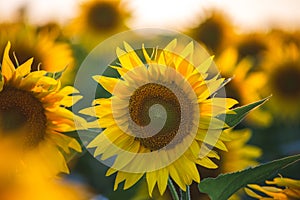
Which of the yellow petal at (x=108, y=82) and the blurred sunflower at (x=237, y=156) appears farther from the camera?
the blurred sunflower at (x=237, y=156)

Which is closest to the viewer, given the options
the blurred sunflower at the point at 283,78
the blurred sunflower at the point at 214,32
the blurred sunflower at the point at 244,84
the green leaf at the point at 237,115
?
the green leaf at the point at 237,115

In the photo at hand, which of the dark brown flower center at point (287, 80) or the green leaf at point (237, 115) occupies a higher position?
the green leaf at point (237, 115)

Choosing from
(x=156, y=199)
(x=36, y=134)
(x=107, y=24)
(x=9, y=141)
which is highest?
(x=9, y=141)

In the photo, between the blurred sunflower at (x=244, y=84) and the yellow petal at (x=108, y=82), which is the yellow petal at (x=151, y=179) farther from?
the blurred sunflower at (x=244, y=84)

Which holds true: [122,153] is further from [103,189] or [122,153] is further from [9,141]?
[103,189]

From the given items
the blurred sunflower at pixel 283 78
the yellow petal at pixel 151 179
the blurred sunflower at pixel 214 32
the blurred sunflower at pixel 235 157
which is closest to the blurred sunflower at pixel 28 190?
the yellow petal at pixel 151 179

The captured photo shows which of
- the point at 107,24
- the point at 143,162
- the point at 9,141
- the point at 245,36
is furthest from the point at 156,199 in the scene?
the point at 107,24

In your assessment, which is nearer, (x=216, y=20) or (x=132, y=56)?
(x=132, y=56)

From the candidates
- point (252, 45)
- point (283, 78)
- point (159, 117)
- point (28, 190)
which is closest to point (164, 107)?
point (159, 117)
